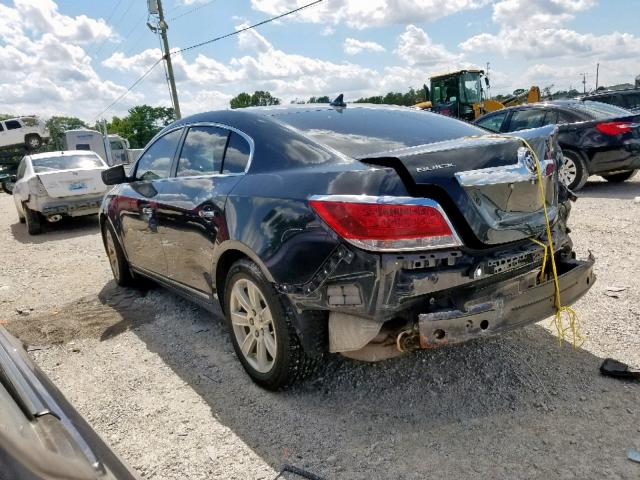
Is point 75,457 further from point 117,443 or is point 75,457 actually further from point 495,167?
point 495,167

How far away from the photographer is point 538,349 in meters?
3.27

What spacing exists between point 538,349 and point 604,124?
6.23m

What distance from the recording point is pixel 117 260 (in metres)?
5.23

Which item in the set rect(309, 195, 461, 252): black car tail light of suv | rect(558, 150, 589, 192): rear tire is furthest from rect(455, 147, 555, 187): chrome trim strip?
rect(558, 150, 589, 192): rear tire

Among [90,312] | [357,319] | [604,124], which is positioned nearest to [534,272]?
[357,319]

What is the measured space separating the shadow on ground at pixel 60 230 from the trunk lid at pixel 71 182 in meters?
0.72

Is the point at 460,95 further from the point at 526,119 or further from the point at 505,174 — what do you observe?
the point at 505,174

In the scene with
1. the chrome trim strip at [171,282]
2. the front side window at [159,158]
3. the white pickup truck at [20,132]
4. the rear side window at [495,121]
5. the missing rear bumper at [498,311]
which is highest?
the white pickup truck at [20,132]

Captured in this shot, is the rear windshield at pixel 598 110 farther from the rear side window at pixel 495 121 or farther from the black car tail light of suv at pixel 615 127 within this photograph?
the rear side window at pixel 495 121

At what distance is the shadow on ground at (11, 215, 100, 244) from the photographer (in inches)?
364

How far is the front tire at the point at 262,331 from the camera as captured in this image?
274 centimetres

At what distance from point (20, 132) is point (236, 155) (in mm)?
32931

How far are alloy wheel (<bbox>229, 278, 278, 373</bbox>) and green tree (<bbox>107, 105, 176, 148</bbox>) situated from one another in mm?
85786

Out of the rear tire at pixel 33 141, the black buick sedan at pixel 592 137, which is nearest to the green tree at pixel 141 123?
the rear tire at pixel 33 141
